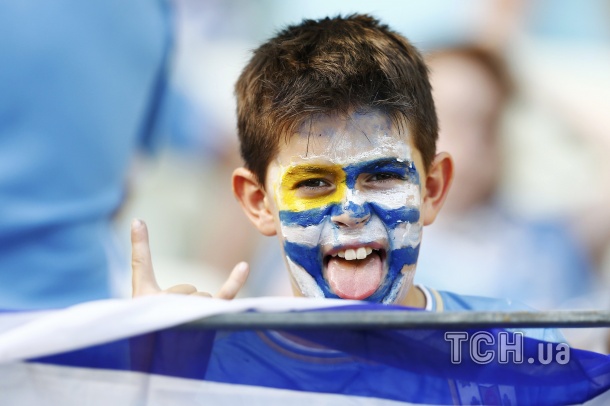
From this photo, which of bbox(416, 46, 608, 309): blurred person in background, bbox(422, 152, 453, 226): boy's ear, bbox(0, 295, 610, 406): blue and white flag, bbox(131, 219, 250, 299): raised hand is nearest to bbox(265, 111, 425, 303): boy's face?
bbox(422, 152, 453, 226): boy's ear

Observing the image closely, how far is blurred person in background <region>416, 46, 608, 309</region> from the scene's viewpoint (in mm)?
3211

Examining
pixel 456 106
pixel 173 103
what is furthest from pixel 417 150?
pixel 173 103

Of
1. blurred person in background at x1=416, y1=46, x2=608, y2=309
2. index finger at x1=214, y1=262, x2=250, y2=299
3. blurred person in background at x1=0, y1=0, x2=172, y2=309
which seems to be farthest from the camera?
blurred person in background at x1=416, y1=46, x2=608, y2=309

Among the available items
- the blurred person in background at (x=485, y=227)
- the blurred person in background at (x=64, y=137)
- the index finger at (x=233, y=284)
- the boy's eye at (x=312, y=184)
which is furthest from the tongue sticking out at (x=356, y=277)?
the blurred person in background at (x=485, y=227)

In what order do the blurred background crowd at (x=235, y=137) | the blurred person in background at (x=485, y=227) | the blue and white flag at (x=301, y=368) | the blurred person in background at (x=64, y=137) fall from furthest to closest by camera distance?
the blurred person in background at (x=485, y=227) → the blurred background crowd at (x=235, y=137) → the blurred person in background at (x=64, y=137) → the blue and white flag at (x=301, y=368)

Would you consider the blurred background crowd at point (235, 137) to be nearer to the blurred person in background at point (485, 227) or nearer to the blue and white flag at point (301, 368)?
the blurred person in background at point (485, 227)

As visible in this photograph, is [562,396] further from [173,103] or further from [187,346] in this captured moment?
[173,103]

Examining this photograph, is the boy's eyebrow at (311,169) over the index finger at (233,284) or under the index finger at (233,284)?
over

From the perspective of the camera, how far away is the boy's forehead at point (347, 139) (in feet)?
5.81

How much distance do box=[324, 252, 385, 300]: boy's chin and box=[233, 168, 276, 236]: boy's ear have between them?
220 millimetres

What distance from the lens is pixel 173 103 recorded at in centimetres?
347

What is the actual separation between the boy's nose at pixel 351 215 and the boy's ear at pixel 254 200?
22 centimetres

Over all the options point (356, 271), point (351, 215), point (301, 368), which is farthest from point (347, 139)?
point (301, 368)

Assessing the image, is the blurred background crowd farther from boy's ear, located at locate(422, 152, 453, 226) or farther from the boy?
boy's ear, located at locate(422, 152, 453, 226)
